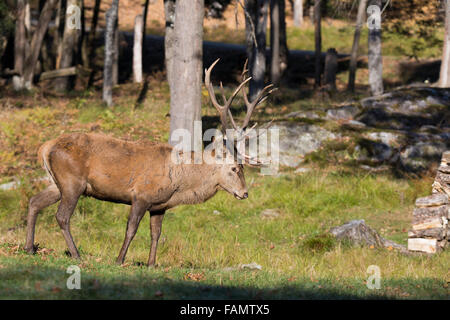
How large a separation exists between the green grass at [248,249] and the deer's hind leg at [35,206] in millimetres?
184

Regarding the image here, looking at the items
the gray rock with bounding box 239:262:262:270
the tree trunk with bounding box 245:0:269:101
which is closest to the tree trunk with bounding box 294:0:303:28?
the tree trunk with bounding box 245:0:269:101

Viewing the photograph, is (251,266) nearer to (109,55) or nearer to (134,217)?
(134,217)

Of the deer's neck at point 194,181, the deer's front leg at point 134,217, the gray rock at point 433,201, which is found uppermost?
the deer's neck at point 194,181

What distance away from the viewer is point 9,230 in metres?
11.6

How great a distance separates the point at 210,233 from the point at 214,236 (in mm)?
214

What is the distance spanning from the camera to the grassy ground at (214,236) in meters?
6.66

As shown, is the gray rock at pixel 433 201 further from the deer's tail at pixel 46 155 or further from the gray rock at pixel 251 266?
the deer's tail at pixel 46 155

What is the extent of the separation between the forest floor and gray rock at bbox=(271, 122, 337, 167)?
52cm

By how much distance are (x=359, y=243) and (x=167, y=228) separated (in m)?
3.76

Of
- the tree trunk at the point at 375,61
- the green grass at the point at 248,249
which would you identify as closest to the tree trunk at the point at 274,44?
the tree trunk at the point at 375,61

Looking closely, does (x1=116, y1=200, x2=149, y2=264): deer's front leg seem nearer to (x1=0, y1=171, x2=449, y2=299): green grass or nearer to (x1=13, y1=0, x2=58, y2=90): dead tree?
(x1=0, y1=171, x2=449, y2=299): green grass

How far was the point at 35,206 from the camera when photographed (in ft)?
27.7

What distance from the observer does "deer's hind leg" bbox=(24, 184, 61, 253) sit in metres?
8.22
